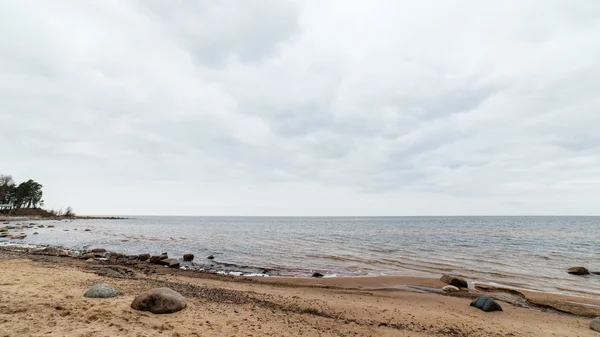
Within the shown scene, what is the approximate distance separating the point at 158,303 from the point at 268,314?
3.46 m

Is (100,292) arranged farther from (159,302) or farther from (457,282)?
(457,282)

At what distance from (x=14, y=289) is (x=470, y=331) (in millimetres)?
15317

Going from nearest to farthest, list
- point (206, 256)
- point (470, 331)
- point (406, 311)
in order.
Answer: 1. point (470, 331)
2. point (406, 311)
3. point (206, 256)

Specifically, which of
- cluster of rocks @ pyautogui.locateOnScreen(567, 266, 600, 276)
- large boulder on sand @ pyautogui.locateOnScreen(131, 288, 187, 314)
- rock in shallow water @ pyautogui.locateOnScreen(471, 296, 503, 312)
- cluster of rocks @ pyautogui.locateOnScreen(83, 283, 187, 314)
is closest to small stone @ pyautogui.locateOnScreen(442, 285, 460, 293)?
rock in shallow water @ pyautogui.locateOnScreen(471, 296, 503, 312)

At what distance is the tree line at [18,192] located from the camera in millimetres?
97500

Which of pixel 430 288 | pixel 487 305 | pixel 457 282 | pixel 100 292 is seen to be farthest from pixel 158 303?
pixel 457 282

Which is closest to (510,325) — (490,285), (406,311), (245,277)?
(406,311)

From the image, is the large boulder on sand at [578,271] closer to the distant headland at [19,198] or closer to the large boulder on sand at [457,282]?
the large boulder on sand at [457,282]

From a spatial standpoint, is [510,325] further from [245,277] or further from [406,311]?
[245,277]

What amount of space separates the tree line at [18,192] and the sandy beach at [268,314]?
115491 millimetres

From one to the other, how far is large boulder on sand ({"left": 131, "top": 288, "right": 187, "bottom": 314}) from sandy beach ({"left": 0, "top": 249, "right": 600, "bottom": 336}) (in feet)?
0.82

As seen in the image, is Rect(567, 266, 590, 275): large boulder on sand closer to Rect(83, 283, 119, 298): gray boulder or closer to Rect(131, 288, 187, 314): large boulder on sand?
Rect(131, 288, 187, 314): large boulder on sand

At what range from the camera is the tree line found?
97500 mm

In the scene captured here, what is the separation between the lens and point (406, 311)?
37.2 ft
